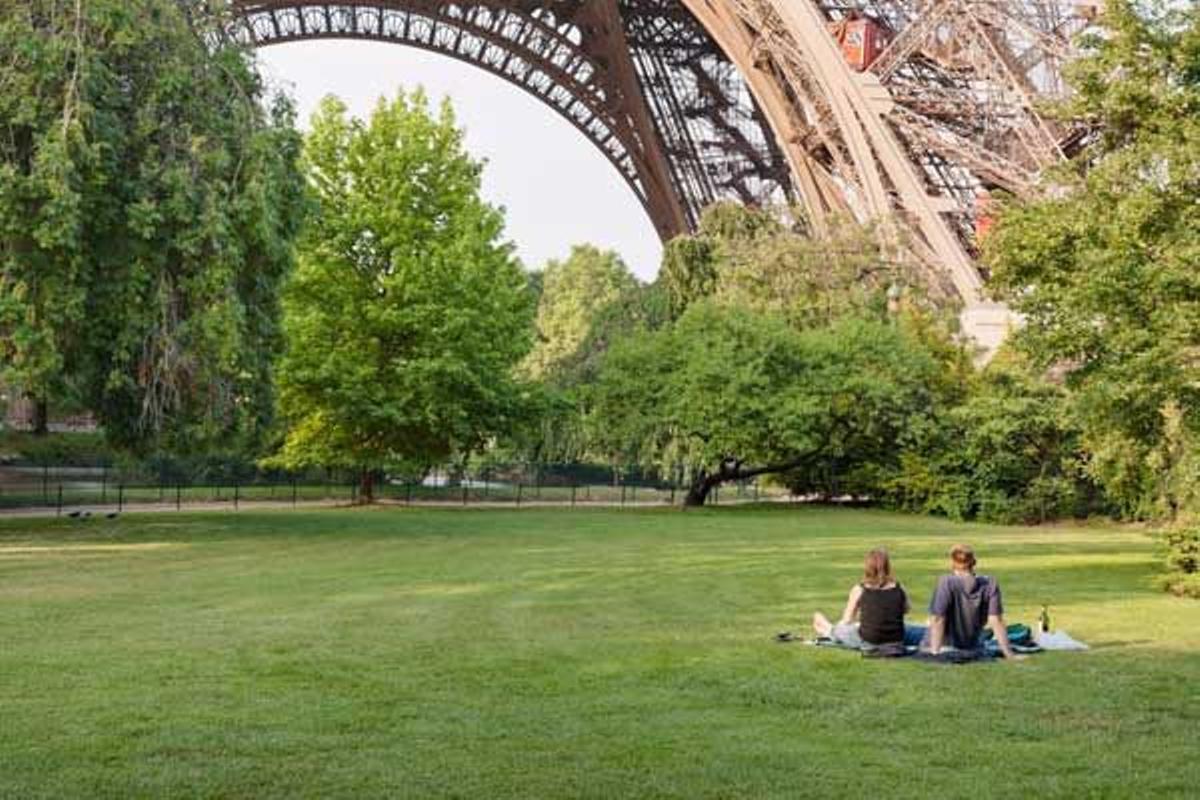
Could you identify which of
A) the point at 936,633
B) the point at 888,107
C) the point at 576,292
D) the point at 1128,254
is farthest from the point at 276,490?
the point at 576,292

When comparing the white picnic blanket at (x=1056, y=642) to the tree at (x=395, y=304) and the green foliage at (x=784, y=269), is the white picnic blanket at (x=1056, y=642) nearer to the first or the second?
the tree at (x=395, y=304)

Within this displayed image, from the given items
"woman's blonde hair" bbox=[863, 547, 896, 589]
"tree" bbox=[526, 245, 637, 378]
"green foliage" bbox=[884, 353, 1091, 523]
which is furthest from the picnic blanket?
"tree" bbox=[526, 245, 637, 378]

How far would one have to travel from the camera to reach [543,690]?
8914 mm

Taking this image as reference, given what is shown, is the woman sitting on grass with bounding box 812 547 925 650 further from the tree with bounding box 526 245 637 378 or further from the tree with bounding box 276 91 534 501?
the tree with bounding box 526 245 637 378

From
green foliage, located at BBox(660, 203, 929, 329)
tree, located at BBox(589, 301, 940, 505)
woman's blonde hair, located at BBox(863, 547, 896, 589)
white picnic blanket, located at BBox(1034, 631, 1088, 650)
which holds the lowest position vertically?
white picnic blanket, located at BBox(1034, 631, 1088, 650)

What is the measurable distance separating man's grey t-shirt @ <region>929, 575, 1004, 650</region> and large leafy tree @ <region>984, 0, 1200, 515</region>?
253 inches

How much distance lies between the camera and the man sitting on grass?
1065cm

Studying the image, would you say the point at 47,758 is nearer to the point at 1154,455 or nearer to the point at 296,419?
the point at 1154,455

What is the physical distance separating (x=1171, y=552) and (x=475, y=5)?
139 feet


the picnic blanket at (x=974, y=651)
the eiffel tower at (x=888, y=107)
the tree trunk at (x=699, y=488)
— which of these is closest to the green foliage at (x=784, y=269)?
the eiffel tower at (x=888, y=107)

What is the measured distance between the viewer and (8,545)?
2062 cm

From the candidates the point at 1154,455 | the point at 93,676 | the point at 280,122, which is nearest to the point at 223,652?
the point at 93,676

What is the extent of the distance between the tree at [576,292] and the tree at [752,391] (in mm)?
42085

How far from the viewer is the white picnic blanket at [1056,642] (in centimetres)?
1124
